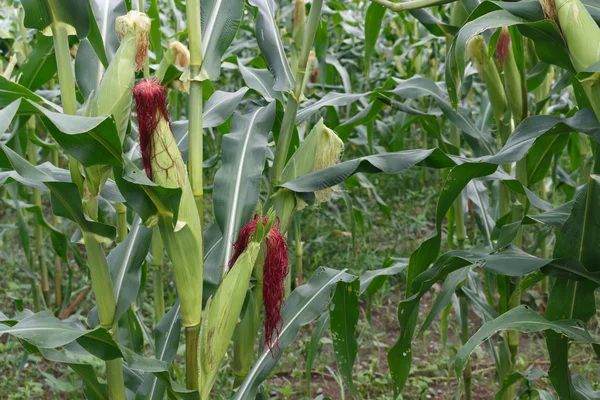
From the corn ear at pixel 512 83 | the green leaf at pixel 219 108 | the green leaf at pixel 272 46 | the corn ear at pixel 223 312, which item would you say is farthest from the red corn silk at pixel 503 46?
the corn ear at pixel 223 312

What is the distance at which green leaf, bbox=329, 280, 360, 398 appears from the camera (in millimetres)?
1999

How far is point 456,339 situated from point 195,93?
2909 millimetres

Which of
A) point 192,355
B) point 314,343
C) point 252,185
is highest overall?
point 252,185

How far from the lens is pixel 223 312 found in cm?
156

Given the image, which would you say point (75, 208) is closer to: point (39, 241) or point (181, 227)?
point (181, 227)

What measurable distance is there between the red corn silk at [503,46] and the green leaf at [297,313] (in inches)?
35.6

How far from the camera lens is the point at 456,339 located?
397cm

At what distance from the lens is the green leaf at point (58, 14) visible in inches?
57.3

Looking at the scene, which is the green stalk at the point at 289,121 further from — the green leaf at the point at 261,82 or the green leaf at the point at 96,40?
the green leaf at the point at 96,40

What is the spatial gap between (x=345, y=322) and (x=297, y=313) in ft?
0.60

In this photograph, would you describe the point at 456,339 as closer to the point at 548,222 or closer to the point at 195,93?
the point at 548,222

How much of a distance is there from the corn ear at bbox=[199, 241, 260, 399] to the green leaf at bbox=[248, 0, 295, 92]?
571mm

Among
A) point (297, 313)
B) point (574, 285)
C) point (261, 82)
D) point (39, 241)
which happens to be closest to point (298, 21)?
point (261, 82)

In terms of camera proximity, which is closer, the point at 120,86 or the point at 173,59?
the point at 120,86
